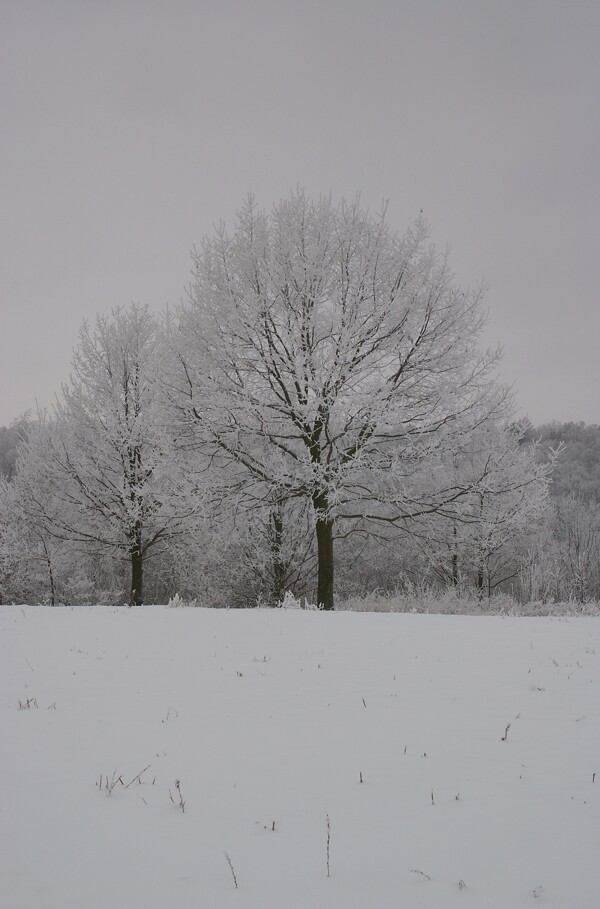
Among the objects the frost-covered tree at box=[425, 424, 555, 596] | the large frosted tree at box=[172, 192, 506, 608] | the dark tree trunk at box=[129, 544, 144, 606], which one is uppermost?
the large frosted tree at box=[172, 192, 506, 608]

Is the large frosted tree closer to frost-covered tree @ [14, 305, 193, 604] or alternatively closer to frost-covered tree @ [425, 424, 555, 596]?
frost-covered tree @ [425, 424, 555, 596]

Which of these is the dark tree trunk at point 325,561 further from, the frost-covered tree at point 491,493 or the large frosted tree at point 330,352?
the frost-covered tree at point 491,493

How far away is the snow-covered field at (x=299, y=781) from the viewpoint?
173 centimetres

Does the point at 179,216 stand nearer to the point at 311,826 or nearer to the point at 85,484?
the point at 85,484

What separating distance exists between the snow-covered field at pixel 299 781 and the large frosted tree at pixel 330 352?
234 inches

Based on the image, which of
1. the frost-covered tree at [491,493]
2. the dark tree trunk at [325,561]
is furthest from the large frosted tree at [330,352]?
the frost-covered tree at [491,493]

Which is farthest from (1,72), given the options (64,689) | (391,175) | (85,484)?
(64,689)

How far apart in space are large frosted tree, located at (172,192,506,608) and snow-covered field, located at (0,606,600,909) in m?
5.95

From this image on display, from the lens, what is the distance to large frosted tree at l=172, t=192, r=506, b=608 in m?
10.3

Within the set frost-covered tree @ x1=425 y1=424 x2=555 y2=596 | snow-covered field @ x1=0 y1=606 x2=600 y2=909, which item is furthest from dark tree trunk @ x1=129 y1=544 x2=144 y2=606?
snow-covered field @ x1=0 y1=606 x2=600 y2=909

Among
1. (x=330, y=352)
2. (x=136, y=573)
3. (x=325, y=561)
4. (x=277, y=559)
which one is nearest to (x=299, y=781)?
(x=330, y=352)

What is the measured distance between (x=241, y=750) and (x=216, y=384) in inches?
323

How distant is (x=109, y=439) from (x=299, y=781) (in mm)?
13935

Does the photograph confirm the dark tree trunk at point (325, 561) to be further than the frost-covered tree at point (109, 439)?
No
